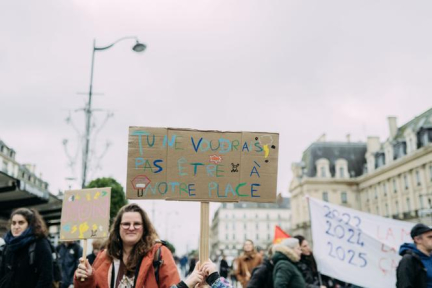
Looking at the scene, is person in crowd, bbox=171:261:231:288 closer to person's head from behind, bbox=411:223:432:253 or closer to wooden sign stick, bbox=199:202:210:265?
wooden sign stick, bbox=199:202:210:265

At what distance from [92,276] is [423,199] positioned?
54.9 meters

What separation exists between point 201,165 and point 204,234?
0.54 metres

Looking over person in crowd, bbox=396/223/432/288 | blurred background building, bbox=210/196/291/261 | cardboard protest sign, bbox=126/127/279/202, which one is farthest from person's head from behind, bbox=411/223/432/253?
blurred background building, bbox=210/196/291/261

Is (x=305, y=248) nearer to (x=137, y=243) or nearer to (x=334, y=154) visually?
(x=137, y=243)

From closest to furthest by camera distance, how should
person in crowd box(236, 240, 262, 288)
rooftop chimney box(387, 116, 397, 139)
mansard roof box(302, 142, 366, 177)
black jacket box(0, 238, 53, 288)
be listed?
1. black jacket box(0, 238, 53, 288)
2. person in crowd box(236, 240, 262, 288)
3. rooftop chimney box(387, 116, 397, 139)
4. mansard roof box(302, 142, 366, 177)

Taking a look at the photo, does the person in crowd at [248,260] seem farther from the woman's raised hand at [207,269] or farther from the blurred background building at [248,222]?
the blurred background building at [248,222]

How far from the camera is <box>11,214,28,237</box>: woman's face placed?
473 cm

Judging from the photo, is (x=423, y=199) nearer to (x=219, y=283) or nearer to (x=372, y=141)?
(x=372, y=141)

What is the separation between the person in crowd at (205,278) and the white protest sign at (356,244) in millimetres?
4392

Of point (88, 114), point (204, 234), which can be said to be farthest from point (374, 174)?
point (204, 234)

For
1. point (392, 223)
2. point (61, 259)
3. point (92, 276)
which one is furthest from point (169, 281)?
point (61, 259)

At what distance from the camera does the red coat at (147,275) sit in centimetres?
315

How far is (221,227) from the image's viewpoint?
14350 cm

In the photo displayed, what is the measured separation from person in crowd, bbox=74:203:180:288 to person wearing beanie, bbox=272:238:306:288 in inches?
93.9
